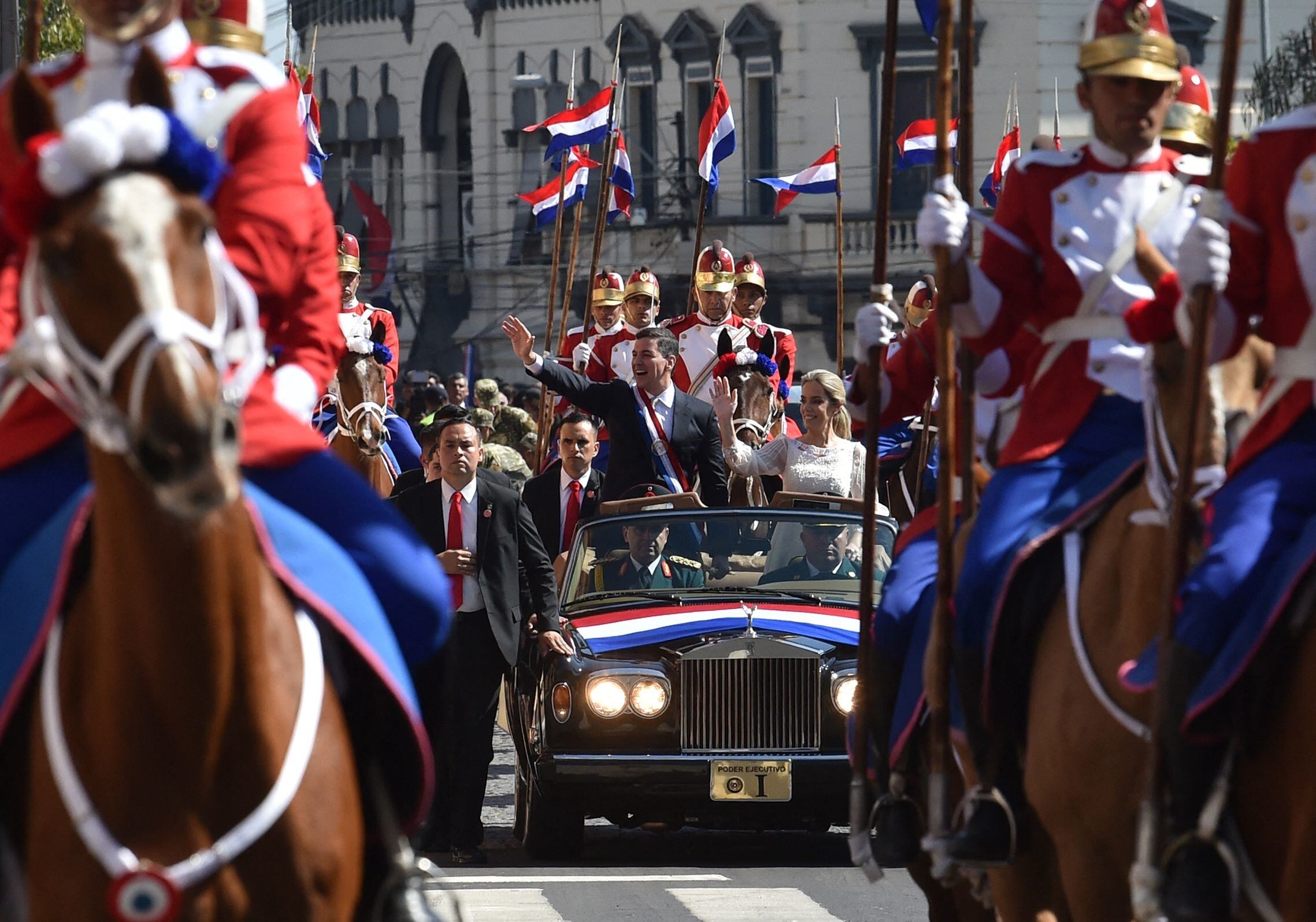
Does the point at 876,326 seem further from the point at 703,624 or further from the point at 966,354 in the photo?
the point at 703,624

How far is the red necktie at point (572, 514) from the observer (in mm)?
16297

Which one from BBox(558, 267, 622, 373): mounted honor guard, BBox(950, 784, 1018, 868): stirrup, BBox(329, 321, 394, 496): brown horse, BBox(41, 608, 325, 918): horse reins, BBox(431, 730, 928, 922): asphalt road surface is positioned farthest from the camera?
BBox(558, 267, 622, 373): mounted honor guard

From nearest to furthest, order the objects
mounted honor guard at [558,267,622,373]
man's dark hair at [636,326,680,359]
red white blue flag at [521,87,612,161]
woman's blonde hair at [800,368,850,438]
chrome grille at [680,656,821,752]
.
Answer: chrome grille at [680,656,821,752], woman's blonde hair at [800,368,850,438], man's dark hair at [636,326,680,359], mounted honor guard at [558,267,622,373], red white blue flag at [521,87,612,161]

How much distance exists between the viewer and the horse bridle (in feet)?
14.4

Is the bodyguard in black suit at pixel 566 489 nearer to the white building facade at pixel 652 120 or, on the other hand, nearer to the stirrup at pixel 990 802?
the stirrup at pixel 990 802

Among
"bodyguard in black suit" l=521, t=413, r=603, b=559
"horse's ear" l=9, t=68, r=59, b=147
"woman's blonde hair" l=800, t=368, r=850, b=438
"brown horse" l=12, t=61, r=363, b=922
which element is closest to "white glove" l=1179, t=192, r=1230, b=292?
"brown horse" l=12, t=61, r=363, b=922

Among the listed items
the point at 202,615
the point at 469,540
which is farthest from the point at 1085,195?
the point at 469,540

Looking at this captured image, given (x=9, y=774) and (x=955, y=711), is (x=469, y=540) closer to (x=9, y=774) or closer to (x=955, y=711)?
(x=955, y=711)

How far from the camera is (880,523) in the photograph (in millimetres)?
13703

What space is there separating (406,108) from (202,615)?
54.2 meters

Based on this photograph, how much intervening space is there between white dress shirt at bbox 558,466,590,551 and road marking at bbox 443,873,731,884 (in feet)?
14.1

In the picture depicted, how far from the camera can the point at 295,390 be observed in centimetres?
591

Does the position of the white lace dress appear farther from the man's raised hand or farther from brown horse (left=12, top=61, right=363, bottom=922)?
brown horse (left=12, top=61, right=363, bottom=922)

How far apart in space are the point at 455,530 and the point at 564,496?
320cm
